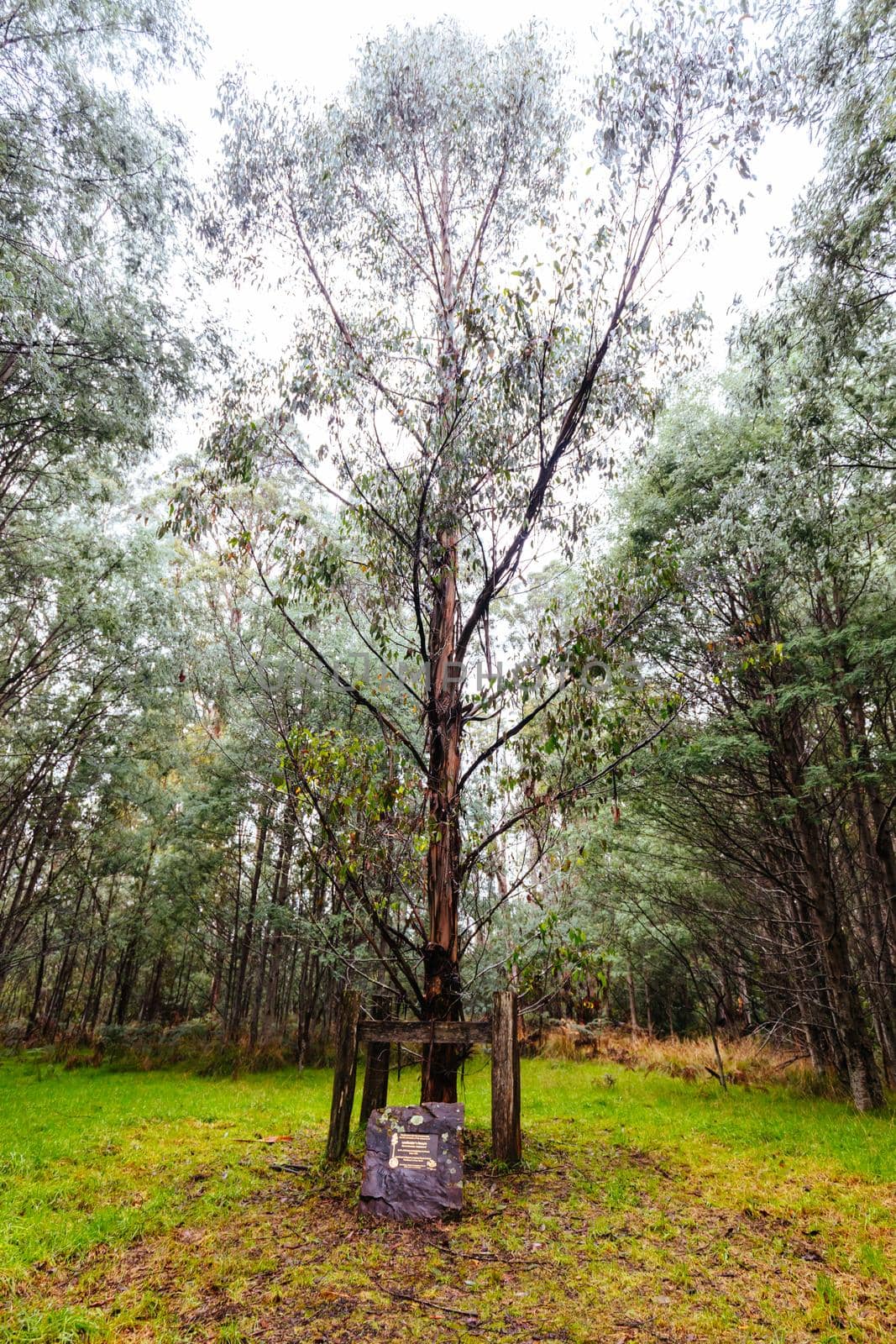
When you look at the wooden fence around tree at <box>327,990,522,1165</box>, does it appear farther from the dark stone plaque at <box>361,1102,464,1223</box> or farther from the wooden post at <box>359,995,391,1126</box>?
the dark stone plaque at <box>361,1102,464,1223</box>

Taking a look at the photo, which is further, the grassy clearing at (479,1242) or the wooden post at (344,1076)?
the wooden post at (344,1076)

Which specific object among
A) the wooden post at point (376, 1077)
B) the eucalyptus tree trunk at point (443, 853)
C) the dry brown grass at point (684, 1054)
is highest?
the eucalyptus tree trunk at point (443, 853)

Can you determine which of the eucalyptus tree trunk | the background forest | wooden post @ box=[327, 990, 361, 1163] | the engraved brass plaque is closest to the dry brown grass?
the background forest

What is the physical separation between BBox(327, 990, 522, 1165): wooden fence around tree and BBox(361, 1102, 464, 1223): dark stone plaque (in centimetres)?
57

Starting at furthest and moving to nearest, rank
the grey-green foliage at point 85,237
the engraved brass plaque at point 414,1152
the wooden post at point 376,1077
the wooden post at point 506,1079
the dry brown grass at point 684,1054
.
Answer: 1. the dry brown grass at point 684,1054
2. the grey-green foliage at point 85,237
3. the wooden post at point 376,1077
4. the wooden post at point 506,1079
5. the engraved brass plaque at point 414,1152

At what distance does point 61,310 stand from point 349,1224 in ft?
26.6

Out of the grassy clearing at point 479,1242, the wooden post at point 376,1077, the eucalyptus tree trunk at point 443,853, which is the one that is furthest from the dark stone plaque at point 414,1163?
the wooden post at point 376,1077

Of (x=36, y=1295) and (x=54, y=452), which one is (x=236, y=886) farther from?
(x=36, y=1295)

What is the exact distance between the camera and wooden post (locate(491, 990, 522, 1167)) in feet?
16.2

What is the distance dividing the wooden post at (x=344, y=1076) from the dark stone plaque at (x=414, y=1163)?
0.84 meters

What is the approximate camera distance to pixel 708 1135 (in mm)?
6590

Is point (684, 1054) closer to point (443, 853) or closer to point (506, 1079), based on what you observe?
point (506, 1079)

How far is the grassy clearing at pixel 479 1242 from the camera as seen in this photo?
9.72ft

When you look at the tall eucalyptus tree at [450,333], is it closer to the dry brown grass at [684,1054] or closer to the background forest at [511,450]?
the background forest at [511,450]
